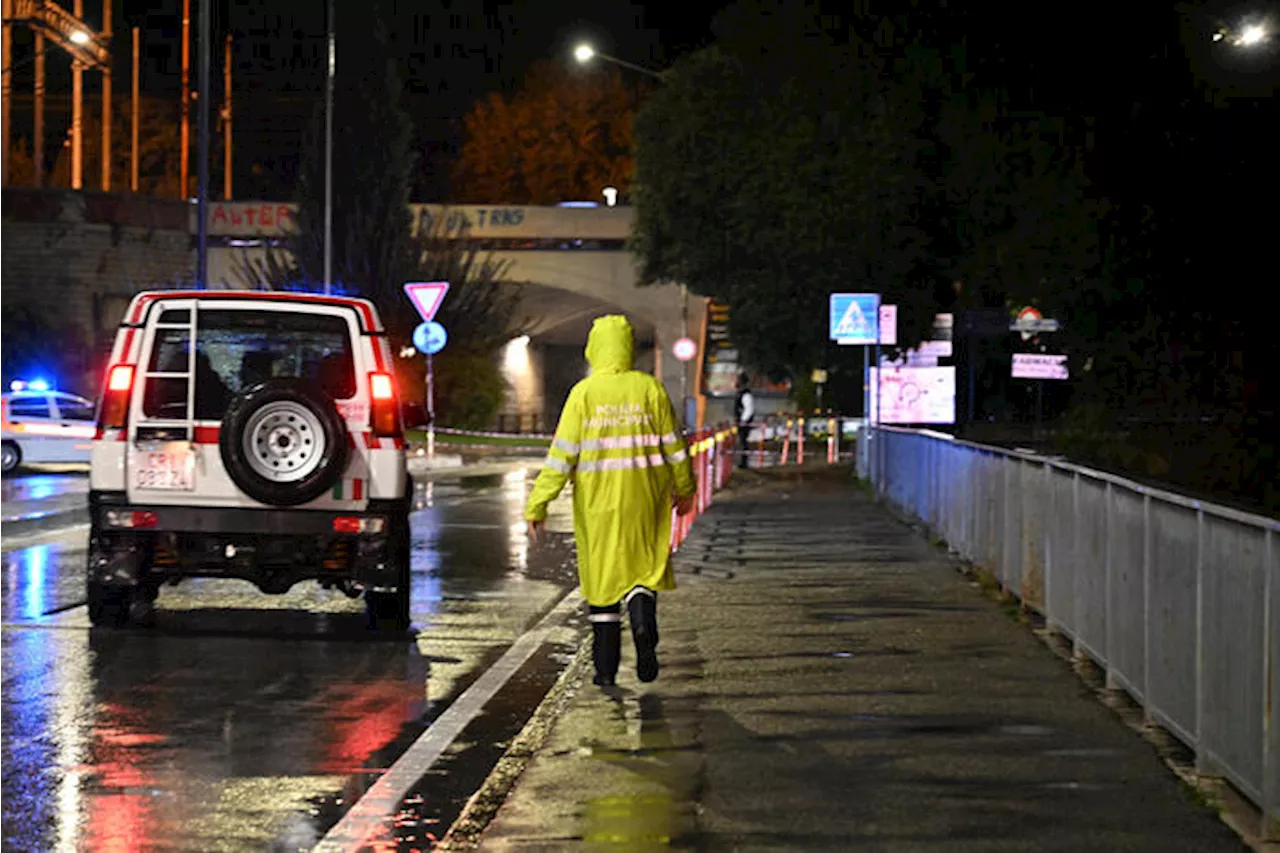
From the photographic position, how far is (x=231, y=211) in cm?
7012

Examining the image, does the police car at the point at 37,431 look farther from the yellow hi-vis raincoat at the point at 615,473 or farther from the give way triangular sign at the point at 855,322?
the yellow hi-vis raincoat at the point at 615,473

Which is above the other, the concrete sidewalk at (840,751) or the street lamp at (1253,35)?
the street lamp at (1253,35)

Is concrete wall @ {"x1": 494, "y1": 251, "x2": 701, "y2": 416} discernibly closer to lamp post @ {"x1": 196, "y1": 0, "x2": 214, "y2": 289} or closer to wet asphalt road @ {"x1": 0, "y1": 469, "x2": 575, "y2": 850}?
lamp post @ {"x1": 196, "y1": 0, "x2": 214, "y2": 289}

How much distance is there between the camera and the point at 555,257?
245ft

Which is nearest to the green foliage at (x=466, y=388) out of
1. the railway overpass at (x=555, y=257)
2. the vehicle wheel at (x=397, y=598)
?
the railway overpass at (x=555, y=257)

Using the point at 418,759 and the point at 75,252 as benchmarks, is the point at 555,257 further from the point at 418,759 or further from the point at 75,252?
the point at 418,759

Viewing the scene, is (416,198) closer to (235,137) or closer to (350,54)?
(235,137)

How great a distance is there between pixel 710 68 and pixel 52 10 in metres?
17.9

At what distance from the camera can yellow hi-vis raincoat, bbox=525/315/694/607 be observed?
37.0 ft

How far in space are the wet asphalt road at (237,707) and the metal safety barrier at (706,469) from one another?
476 centimetres

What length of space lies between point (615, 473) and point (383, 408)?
314 cm

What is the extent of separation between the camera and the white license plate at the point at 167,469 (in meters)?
13.8

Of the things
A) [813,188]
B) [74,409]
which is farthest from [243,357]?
[813,188]

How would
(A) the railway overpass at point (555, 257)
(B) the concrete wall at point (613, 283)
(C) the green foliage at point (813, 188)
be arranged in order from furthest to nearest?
(B) the concrete wall at point (613, 283) → (A) the railway overpass at point (555, 257) → (C) the green foliage at point (813, 188)
